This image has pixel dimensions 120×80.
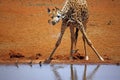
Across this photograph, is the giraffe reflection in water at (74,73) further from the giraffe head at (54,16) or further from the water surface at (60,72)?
the giraffe head at (54,16)

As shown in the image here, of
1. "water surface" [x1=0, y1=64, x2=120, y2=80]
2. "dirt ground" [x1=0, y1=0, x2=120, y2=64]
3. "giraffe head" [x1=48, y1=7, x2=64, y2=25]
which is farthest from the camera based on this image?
"dirt ground" [x1=0, y1=0, x2=120, y2=64]

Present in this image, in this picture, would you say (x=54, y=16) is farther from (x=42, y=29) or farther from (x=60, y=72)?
(x=42, y=29)

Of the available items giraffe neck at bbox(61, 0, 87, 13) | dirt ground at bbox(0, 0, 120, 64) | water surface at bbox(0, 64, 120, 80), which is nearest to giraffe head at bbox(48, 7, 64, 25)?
giraffe neck at bbox(61, 0, 87, 13)

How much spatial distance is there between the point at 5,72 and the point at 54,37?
1.40 m

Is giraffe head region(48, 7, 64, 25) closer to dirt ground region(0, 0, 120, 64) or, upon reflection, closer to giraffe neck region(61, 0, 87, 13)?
giraffe neck region(61, 0, 87, 13)

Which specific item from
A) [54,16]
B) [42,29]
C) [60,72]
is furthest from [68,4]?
[42,29]

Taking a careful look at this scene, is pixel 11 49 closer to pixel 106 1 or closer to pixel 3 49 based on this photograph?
pixel 3 49

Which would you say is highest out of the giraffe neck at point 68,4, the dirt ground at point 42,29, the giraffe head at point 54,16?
the giraffe neck at point 68,4

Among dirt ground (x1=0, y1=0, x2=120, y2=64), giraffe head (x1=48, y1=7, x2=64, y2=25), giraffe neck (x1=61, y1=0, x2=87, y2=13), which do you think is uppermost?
giraffe neck (x1=61, y1=0, x2=87, y2=13)

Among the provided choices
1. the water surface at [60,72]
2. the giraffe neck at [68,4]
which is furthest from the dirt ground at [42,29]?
the water surface at [60,72]

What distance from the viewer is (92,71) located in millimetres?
1004

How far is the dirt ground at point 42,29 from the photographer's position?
2.28 meters

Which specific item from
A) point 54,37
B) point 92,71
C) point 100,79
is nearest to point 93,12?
point 54,37

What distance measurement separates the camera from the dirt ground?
7.47 feet
